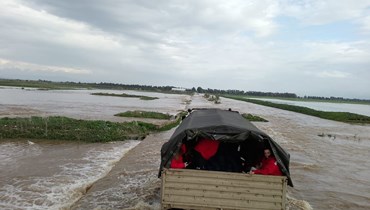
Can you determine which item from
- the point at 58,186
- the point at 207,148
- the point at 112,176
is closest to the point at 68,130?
the point at 112,176

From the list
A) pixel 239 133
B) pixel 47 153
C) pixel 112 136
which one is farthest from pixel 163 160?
pixel 112 136

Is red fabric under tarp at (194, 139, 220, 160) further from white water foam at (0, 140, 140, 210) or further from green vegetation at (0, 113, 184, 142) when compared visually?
green vegetation at (0, 113, 184, 142)

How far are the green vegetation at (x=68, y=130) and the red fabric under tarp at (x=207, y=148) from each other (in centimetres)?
1328

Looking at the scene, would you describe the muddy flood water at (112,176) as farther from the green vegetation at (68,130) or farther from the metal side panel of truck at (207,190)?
the metal side panel of truck at (207,190)

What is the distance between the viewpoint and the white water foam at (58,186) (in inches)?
404

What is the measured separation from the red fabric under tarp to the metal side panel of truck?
4.30 ft

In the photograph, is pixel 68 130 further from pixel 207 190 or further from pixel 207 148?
pixel 207 190

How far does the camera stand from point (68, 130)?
72.3 ft

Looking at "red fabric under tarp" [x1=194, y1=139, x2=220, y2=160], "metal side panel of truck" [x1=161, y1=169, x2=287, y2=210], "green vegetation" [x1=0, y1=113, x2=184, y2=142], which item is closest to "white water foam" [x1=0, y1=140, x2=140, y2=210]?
"metal side panel of truck" [x1=161, y1=169, x2=287, y2=210]

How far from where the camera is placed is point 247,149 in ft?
33.6

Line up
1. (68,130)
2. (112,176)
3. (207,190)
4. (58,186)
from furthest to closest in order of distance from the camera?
1. (68,130)
2. (112,176)
3. (58,186)
4. (207,190)

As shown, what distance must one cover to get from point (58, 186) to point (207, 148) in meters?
5.94

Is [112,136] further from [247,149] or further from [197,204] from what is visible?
[197,204]

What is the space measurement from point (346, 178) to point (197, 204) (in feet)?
35.7
